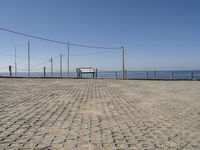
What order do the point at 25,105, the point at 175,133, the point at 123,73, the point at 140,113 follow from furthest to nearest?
the point at 123,73 → the point at 25,105 → the point at 140,113 → the point at 175,133

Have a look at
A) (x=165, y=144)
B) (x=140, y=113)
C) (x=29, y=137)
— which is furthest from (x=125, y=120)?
(x=29, y=137)

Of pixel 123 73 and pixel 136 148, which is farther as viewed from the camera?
pixel 123 73

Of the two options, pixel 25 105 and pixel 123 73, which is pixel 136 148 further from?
pixel 123 73

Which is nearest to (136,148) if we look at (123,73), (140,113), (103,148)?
(103,148)

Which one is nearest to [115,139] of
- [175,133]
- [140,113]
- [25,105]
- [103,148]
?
[103,148]

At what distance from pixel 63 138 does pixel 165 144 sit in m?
2.24

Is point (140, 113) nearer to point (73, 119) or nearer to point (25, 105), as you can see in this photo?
point (73, 119)

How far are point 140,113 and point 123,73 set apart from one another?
2502cm

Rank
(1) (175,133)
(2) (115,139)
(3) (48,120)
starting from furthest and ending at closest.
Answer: (3) (48,120), (1) (175,133), (2) (115,139)

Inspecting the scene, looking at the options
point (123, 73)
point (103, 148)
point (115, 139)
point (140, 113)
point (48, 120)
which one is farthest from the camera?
point (123, 73)

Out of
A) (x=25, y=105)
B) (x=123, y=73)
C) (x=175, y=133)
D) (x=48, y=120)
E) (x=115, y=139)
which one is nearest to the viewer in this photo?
(x=115, y=139)

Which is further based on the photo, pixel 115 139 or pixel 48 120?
pixel 48 120

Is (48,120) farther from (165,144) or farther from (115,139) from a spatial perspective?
(165,144)

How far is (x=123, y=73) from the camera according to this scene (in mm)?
33031
